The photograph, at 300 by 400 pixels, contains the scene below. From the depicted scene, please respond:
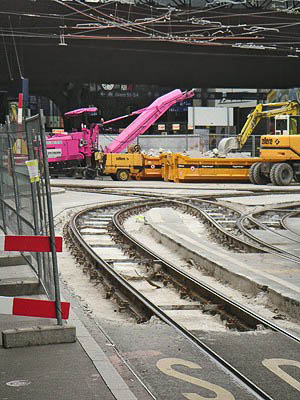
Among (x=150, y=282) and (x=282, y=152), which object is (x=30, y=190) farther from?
(x=282, y=152)

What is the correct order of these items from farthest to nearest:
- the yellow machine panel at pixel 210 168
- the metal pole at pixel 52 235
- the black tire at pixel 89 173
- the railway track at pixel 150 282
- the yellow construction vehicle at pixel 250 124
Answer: the black tire at pixel 89 173, the yellow construction vehicle at pixel 250 124, the yellow machine panel at pixel 210 168, the railway track at pixel 150 282, the metal pole at pixel 52 235

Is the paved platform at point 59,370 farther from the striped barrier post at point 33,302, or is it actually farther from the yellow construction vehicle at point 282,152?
the yellow construction vehicle at point 282,152

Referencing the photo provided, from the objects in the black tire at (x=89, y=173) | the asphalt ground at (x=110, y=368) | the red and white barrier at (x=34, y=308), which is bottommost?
the black tire at (x=89, y=173)

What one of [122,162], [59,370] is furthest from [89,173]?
[59,370]

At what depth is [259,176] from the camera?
39.3 meters

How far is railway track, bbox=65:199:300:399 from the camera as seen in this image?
892 centimetres

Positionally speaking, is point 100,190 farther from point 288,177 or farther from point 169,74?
point 169,74

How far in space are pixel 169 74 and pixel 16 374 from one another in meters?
50.1

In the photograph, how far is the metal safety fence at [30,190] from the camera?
7.65 meters

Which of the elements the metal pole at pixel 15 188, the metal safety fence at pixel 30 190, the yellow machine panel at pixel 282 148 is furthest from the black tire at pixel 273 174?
the metal pole at pixel 15 188

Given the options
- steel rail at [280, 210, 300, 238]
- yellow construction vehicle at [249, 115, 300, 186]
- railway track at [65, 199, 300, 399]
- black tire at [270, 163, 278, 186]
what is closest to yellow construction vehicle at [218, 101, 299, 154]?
yellow construction vehicle at [249, 115, 300, 186]

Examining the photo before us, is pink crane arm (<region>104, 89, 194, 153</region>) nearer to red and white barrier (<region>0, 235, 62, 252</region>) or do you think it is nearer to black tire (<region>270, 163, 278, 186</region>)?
black tire (<region>270, 163, 278, 186</region>)

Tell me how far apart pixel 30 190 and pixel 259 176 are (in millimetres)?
31062

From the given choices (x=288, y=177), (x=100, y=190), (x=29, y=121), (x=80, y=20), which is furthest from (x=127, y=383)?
(x=80, y=20)
